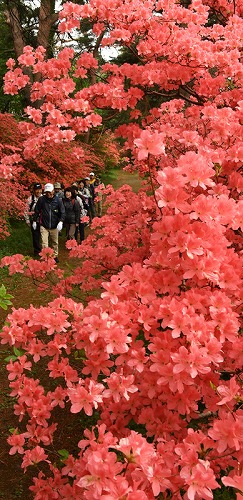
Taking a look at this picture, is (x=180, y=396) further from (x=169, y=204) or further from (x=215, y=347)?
(x=169, y=204)

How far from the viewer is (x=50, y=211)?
372 inches

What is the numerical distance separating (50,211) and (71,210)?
1.40 meters

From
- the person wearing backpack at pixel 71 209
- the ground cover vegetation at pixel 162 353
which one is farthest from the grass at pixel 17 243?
the ground cover vegetation at pixel 162 353

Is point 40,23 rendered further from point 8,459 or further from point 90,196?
point 8,459

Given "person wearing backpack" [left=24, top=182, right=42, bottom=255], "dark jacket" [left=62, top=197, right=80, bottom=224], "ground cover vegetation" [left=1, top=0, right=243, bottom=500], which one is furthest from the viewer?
"dark jacket" [left=62, top=197, right=80, bottom=224]

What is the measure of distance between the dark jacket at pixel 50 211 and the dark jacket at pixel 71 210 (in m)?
1.23

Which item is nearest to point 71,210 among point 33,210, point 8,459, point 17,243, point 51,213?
point 33,210

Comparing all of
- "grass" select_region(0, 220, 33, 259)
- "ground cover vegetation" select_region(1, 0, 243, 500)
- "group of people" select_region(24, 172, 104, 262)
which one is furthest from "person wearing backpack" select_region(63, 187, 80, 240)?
"ground cover vegetation" select_region(1, 0, 243, 500)

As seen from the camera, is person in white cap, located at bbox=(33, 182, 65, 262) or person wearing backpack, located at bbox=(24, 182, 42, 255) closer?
person in white cap, located at bbox=(33, 182, 65, 262)

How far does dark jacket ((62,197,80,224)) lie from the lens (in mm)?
10789

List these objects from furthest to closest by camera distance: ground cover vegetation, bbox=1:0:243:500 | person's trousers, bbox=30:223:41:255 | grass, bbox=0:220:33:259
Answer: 1. grass, bbox=0:220:33:259
2. person's trousers, bbox=30:223:41:255
3. ground cover vegetation, bbox=1:0:243:500

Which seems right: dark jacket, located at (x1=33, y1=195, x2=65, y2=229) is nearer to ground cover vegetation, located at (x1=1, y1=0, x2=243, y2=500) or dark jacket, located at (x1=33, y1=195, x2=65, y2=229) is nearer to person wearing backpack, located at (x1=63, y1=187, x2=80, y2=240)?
person wearing backpack, located at (x1=63, y1=187, x2=80, y2=240)

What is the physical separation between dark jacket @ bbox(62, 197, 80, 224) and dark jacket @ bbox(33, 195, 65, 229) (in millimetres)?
1228

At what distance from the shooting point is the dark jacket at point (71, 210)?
1079 cm
